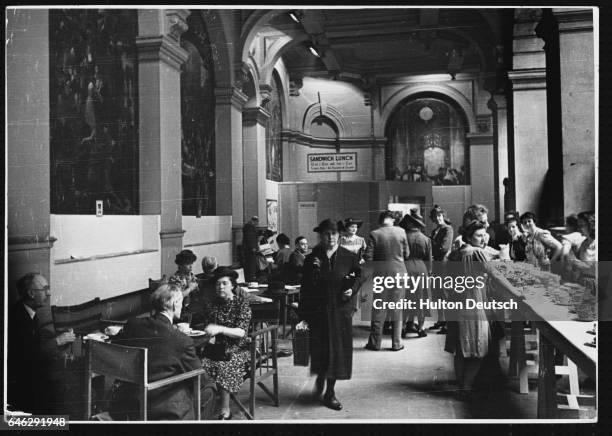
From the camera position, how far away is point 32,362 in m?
2.81

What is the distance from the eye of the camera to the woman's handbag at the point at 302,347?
292 cm

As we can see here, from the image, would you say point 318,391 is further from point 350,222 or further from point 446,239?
point 446,239

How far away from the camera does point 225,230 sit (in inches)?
134

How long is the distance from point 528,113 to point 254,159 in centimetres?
268

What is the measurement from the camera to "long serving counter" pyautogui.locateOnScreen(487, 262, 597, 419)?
2.00 m

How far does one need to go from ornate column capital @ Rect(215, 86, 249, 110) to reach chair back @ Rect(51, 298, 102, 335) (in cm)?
173

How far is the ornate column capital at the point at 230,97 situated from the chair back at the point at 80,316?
1.73 meters

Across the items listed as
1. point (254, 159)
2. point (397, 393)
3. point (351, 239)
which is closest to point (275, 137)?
point (254, 159)

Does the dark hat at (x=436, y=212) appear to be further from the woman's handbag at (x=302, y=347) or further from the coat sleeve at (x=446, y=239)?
the woman's handbag at (x=302, y=347)

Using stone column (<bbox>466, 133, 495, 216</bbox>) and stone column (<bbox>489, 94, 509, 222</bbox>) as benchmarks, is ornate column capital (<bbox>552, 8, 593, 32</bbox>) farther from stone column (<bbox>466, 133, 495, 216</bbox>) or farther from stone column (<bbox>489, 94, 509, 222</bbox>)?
stone column (<bbox>466, 133, 495, 216</bbox>)

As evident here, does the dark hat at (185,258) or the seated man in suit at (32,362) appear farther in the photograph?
the dark hat at (185,258)

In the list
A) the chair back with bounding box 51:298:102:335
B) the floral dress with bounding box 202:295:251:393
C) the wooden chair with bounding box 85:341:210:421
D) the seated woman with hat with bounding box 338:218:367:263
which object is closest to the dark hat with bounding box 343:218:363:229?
the seated woman with hat with bounding box 338:218:367:263

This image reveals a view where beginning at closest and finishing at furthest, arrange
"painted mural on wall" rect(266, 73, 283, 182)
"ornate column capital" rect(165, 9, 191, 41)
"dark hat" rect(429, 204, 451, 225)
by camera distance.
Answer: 1. "ornate column capital" rect(165, 9, 191, 41)
2. "painted mural on wall" rect(266, 73, 283, 182)
3. "dark hat" rect(429, 204, 451, 225)

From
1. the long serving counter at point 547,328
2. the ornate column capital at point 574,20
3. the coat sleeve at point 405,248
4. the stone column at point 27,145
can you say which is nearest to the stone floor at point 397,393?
the long serving counter at point 547,328
